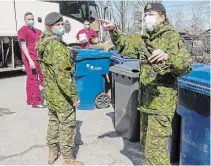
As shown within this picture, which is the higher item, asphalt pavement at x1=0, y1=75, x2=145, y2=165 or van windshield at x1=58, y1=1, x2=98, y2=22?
van windshield at x1=58, y1=1, x2=98, y2=22

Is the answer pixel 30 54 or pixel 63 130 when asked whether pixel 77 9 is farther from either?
pixel 63 130

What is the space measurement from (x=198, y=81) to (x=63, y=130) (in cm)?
152

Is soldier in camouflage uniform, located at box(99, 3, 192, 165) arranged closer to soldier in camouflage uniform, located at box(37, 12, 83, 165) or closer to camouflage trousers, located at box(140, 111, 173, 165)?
camouflage trousers, located at box(140, 111, 173, 165)

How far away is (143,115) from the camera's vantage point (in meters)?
2.93

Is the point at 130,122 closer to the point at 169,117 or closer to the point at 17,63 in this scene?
the point at 169,117

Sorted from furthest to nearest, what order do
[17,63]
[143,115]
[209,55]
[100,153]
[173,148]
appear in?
1. [17,63]
2. [209,55]
3. [100,153]
4. [173,148]
5. [143,115]

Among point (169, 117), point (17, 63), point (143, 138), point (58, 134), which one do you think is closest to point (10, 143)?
point (58, 134)

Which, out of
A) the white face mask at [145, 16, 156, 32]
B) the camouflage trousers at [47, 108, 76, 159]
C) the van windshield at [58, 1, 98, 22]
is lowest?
the camouflage trousers at [47, 108, 76, 159]

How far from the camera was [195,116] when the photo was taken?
9.78 feet

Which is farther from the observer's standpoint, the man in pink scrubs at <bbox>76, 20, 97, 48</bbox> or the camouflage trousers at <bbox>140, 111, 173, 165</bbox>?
the man in pink scrubs at <bbox>76, 20, 97, 48</bbox>

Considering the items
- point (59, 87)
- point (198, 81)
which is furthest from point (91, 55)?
point (198, 81)

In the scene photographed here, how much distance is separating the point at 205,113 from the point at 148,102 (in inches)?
21.6

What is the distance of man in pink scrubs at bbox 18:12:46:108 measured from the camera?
229 inches

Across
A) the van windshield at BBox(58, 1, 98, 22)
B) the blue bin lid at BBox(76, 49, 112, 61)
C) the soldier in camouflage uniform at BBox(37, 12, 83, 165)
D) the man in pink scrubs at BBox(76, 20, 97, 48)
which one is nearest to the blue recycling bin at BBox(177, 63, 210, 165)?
the soldier in camouflage uniform at BBox(37, 12, 83, 165)
